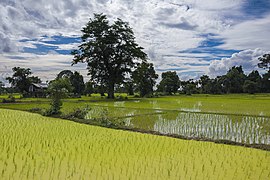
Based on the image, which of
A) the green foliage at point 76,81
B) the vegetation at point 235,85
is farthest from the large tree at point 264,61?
the green foliage at point 76,81

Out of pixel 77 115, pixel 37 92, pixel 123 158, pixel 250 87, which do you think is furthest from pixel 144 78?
pixel 123 158

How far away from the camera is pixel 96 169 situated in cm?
376

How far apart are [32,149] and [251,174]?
3841 mm

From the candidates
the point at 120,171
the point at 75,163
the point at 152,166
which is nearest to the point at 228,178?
the point at 152,166

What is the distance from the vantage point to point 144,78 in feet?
123

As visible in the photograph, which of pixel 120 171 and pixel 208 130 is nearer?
pixel 120 171

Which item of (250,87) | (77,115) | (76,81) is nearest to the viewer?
(77,115)

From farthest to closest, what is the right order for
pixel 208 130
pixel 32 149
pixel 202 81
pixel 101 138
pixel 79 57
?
pixel 202 81, pixel 79 57, pixel 208 130, pixel 101 138, pixel 32 149

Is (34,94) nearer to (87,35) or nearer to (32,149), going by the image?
(87,35)

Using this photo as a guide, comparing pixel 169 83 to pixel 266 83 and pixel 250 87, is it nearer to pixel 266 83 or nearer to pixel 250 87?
pixel 250 87

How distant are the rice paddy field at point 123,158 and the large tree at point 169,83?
42.3 metres

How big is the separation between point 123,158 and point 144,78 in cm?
3332

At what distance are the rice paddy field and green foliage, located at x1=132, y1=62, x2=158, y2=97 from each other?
23.0 meters

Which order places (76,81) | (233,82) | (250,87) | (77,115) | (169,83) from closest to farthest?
(77,115), (76,81), (250,87), (233,82), (169,83)
